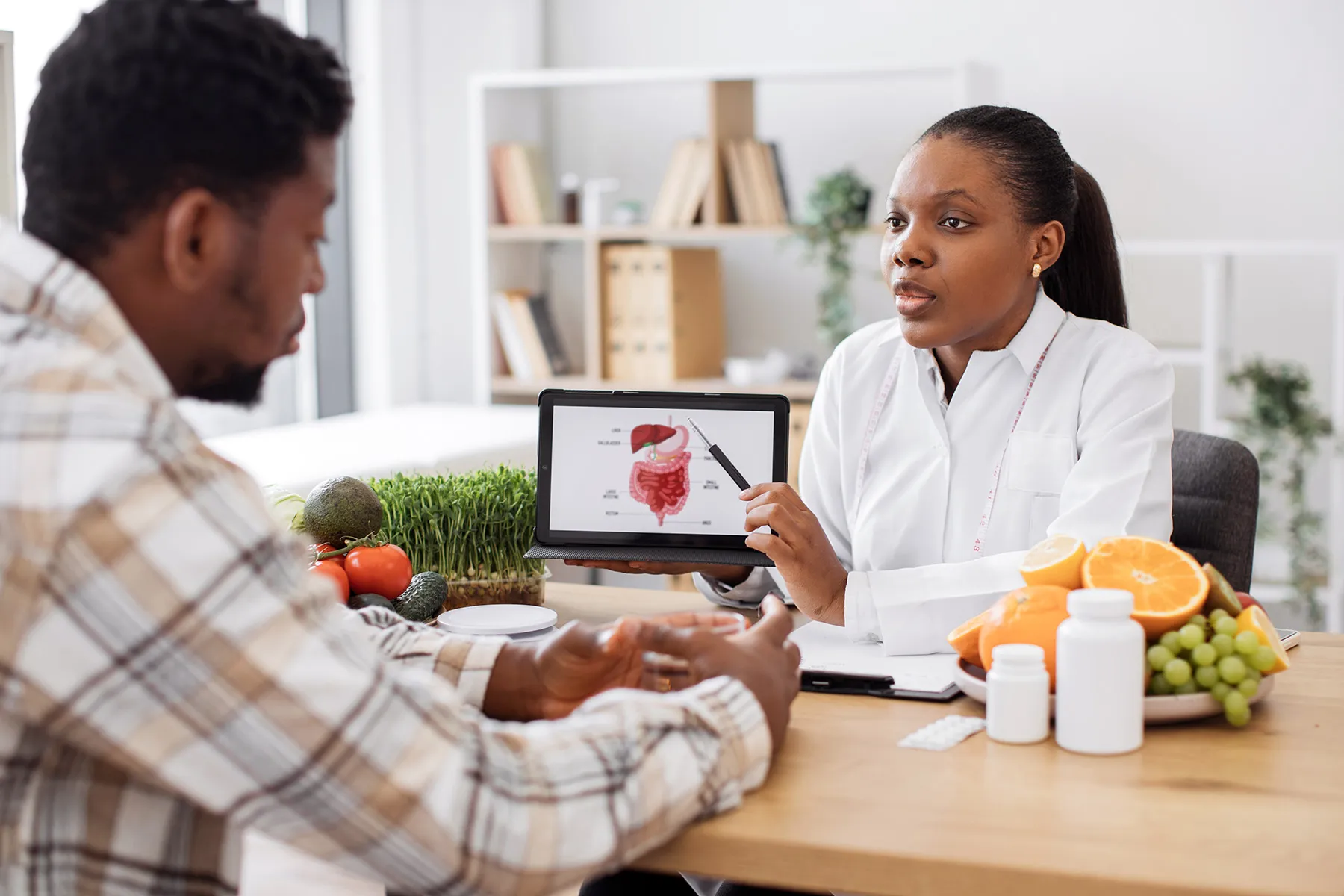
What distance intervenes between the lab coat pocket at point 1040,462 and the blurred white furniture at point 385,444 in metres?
1.33

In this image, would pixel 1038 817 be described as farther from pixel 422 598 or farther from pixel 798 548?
pixel 422 598

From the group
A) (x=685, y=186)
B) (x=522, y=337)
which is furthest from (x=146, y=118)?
(x=522, y=337)

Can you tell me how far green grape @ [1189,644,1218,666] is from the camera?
1.29 meters

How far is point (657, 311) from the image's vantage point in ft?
13.8

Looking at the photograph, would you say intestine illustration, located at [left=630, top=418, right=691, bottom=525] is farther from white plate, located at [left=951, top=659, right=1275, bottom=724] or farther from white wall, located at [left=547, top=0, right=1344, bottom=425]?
white wall, located at [left=547, top=0, right=1344, bottom=425]

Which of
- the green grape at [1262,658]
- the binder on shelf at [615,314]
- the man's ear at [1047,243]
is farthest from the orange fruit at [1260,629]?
the binder on shelf at [615,314]

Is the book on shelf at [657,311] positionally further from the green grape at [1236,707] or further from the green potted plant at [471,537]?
the green grape at [1236,707]

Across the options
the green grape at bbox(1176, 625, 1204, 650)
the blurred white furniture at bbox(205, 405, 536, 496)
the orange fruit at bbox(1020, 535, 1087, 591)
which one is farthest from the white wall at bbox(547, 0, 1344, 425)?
the green grape at bbox(1176, 625, 1204, 650)

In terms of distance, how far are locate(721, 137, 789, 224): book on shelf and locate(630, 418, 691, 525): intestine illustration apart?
95.6 inches

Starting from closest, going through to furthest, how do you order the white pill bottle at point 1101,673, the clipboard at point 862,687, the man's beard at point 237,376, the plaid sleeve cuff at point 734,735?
1. the man's beard at point 237,376
2. the plaid sleeve cuff at point 734,735
3. the white pill bottle at point 1101,673
4. the clipboard at point 862,687

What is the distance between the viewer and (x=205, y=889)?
975 mm

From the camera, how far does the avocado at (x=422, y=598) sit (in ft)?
5.46

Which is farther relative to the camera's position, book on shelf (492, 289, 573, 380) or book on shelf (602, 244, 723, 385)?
book on shelf (492, 289, 573, 380)

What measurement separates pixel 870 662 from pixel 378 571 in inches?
23.3
